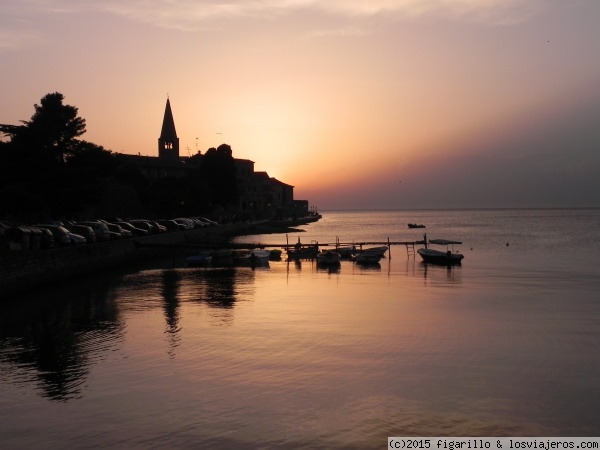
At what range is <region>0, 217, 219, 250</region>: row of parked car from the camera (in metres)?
35.2

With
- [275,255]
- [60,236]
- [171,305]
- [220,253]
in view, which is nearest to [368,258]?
[275,255]

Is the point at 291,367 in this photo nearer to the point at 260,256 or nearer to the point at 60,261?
the point at 60,261

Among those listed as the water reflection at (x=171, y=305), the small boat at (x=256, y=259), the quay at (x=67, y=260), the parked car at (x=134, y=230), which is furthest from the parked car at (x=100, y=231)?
the small boat at (x=256, y=259)

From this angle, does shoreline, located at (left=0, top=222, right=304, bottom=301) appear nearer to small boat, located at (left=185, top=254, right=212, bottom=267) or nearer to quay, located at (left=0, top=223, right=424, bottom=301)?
quay, located at (left=0, top=223, right=424, bottom=301)

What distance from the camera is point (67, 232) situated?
4231cm

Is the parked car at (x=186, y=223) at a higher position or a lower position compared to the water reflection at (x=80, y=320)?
higher

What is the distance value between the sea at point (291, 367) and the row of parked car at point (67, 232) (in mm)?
3432

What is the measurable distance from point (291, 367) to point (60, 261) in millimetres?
23638

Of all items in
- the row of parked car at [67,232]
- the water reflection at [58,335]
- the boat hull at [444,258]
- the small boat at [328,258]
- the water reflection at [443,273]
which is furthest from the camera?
the boat hull at [444,258]

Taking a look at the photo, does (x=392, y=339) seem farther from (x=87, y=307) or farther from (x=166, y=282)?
(x=166, y=282)

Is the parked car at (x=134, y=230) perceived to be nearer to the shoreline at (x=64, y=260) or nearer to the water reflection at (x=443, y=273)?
the shoreline at (x=64, y=260)

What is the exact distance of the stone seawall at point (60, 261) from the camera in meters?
30.5

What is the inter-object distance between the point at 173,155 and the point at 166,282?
397 feet

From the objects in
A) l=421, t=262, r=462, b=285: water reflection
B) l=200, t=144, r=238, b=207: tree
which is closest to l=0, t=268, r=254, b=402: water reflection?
l=421, t=262, r=462, b=285: water reflection
